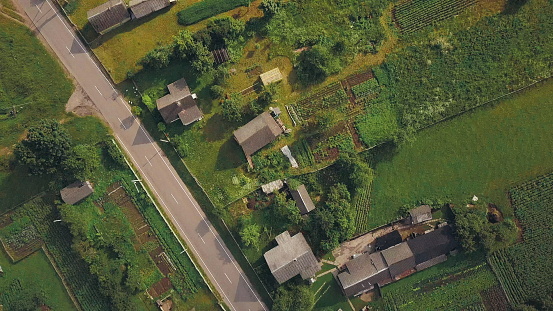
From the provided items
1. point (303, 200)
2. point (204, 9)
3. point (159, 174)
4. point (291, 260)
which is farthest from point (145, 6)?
point (291, 260)

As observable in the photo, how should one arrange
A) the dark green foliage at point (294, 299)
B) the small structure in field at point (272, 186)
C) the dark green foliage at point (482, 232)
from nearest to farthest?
the dark green foliage at point (294, 299), the dark green foliage at point (482, 232), the small structure in field at point (272, 186)

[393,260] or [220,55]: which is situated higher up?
[220,55]

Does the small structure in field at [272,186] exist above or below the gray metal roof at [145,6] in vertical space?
below

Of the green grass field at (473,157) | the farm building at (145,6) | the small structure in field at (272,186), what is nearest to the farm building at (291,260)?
the small structure in field at (272,186)

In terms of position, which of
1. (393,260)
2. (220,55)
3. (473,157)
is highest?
(220,55)

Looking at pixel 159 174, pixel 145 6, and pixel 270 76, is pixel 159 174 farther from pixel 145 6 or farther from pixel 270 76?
pixel 145 6

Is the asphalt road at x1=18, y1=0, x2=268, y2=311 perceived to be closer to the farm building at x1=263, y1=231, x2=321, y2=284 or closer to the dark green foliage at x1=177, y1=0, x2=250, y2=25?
the farm building at x1=263, y1=231, x2=321, y2=284

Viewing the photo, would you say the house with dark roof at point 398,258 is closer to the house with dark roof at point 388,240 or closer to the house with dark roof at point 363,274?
the house with dark roof at point 363,274
